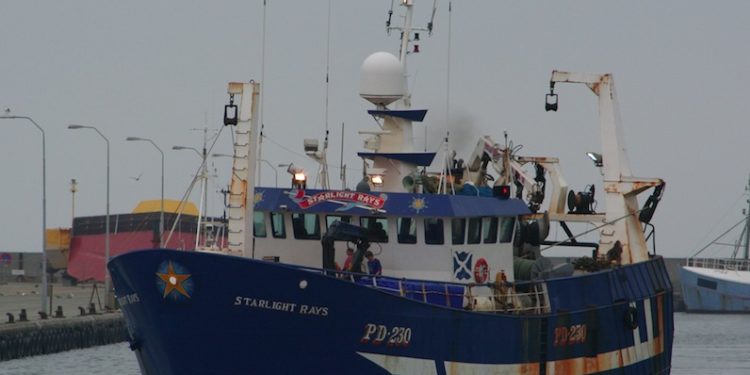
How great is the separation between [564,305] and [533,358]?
2.38 m

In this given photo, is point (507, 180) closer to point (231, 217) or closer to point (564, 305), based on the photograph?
point (564, 305)

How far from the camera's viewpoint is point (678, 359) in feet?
263

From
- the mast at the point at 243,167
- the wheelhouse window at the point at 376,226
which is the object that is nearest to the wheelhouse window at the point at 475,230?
the wheelhouse window at the point at 376,226

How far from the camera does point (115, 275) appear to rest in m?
43.2

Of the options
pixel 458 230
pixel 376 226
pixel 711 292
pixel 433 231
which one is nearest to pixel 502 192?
pixel 458 230

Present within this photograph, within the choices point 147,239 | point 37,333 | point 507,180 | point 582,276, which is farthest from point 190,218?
point 582,276

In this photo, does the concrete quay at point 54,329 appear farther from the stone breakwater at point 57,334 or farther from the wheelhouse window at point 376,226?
the wheelhouse window at point 376,226

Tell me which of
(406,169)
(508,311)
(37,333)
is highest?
(406,169)

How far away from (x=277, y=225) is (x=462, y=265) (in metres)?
5.00

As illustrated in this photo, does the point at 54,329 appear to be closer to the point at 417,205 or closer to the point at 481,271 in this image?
the point at 481,271

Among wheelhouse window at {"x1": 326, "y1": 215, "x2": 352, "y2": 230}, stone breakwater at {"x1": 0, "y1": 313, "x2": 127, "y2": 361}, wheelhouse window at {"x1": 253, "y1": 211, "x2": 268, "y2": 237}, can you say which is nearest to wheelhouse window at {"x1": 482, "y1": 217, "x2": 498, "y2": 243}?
wheelhouse window at {"x1": 326, "y1": 215, "x2": 352, "y2": 230}

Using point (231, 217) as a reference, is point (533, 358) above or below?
below

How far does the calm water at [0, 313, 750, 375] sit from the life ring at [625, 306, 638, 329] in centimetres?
1991

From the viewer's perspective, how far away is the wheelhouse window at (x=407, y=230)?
149 feet
